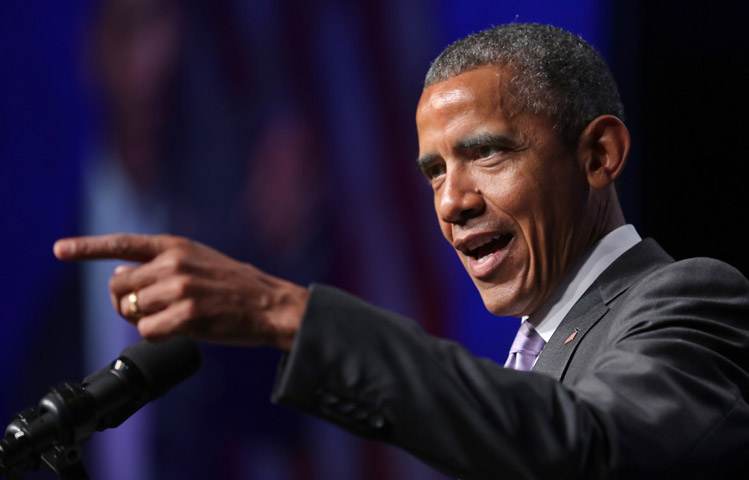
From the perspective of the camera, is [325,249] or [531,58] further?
[325,249]

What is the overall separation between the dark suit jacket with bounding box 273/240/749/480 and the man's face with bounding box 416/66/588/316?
1.68 feet

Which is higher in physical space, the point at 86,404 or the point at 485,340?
the point at 86,404

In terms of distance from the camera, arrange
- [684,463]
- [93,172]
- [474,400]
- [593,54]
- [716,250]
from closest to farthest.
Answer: [474,400] < [684,463] < [593,54] < [716,250] < [93,172]

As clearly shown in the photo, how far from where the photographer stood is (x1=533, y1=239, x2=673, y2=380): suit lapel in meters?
1.41

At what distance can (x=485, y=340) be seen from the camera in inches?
104

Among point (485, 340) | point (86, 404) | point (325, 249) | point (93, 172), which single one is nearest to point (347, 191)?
point (325, 249)

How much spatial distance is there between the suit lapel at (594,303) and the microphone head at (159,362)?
646 mm

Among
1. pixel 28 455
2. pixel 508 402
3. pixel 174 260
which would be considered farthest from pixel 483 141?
pixel 28 455

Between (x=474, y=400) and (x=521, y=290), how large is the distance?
2.60 feet

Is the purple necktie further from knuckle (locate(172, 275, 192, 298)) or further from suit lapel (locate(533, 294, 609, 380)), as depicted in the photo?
knuckle (locate(172, 275, 192, 298))

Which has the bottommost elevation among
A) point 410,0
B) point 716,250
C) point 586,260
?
point 716,250

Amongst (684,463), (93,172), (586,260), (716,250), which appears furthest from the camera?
(93,172)

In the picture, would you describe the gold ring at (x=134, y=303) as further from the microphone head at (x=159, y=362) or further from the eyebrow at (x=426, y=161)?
the eyebrow at (x=426, y=161)

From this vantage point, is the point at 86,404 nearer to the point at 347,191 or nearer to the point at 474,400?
the point at 474,400
